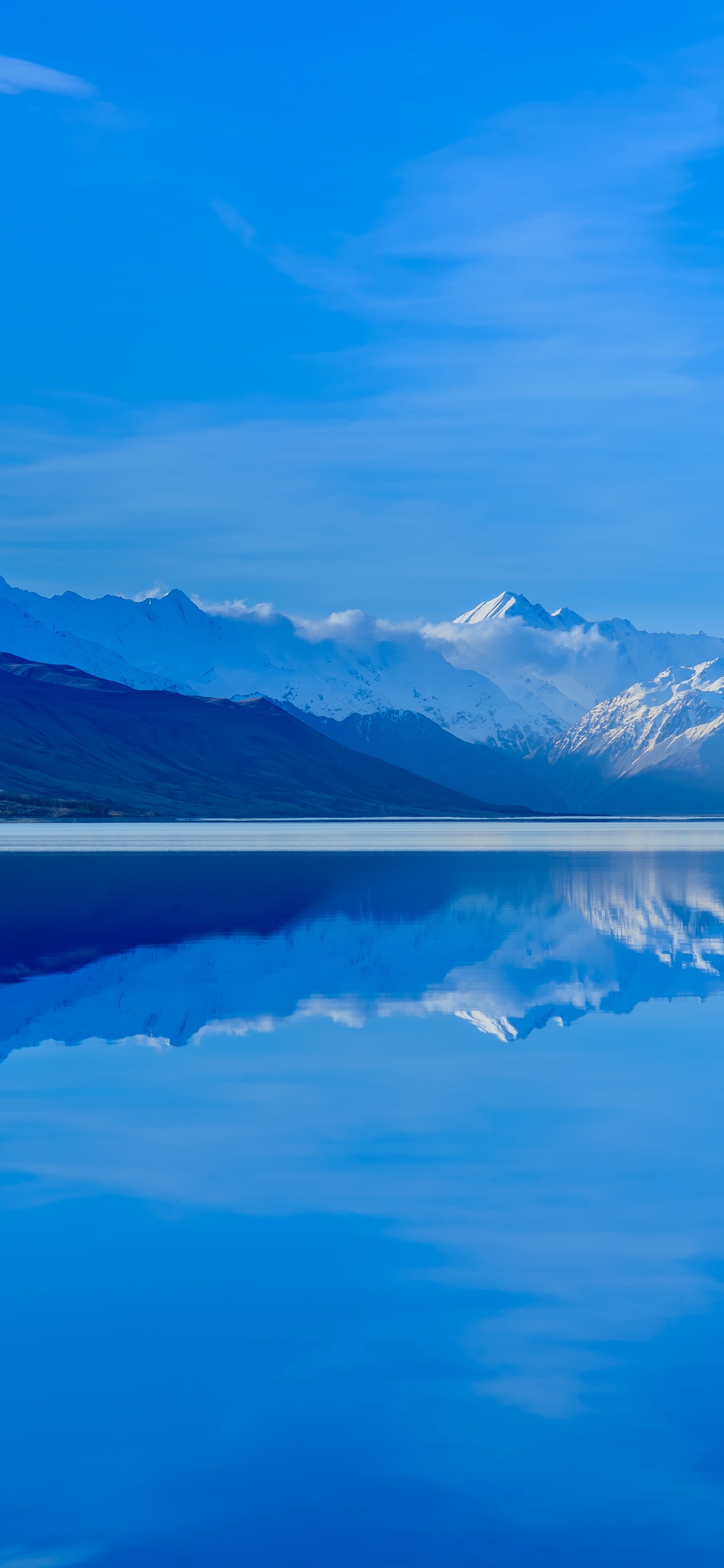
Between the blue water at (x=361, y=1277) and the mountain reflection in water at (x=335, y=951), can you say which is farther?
the mountain reflection in water at (x=335, y=951)

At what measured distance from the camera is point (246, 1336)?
40.6ft

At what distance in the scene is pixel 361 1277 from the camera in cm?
1391

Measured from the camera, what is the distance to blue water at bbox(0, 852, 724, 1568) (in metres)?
9.67

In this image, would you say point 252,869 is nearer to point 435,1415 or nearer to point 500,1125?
point 500,1125

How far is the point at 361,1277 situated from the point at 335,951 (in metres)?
27.2

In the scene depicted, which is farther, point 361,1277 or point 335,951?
point 335,951

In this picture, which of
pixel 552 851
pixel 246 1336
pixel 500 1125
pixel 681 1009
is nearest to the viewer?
pixel 246 1336

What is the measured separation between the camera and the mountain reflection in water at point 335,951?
30000mm

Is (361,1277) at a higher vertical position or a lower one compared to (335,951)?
lower

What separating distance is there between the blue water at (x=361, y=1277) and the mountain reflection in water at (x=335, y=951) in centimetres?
34

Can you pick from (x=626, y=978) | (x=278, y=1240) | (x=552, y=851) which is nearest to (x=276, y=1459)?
(x=278, y=1240)

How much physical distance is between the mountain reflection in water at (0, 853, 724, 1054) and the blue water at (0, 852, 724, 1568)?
339mm

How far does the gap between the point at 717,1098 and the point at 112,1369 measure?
1267 cm

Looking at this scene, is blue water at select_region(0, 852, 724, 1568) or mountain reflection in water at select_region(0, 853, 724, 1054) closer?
blue water at select_region(0, 852, 724, 1568)
